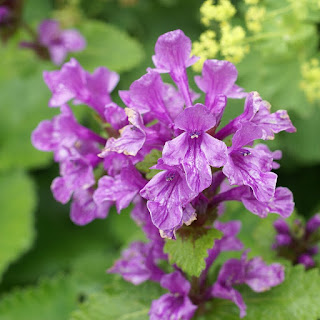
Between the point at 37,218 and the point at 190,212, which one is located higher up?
the point at 190,212

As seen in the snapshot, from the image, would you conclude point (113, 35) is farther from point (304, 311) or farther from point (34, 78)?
point (304, 311)

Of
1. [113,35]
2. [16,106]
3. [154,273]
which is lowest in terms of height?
[154,273]

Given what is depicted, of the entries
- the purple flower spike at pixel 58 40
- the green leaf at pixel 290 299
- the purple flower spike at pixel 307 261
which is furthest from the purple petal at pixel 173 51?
the purple flower spike at pixel 58 40

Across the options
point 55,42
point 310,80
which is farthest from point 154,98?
point 55,42

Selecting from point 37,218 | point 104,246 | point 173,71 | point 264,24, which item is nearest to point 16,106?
point 37,218

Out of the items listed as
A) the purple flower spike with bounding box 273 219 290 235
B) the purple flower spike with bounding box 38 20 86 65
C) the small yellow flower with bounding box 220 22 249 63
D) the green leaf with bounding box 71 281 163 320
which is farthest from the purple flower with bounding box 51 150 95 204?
the purple flower spike with bounding box 38 20 86 65

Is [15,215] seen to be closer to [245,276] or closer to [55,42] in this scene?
[55,42]

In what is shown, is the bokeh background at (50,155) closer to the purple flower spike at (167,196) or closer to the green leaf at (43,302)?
the green leaf at (43,302)

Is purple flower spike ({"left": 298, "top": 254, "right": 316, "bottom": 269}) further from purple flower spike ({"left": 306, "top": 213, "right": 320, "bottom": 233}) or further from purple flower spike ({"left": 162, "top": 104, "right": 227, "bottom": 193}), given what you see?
purple flower spike ({"left": 162, "top": 104, "right": 227, "bottom": 193})
